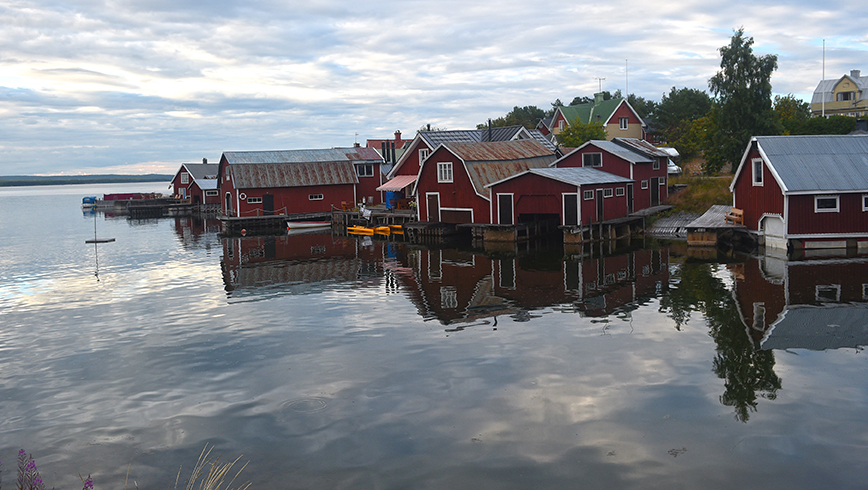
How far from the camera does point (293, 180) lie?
2601 inches

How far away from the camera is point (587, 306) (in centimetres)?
2461

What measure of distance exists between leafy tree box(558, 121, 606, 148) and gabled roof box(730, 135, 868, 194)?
34985mm

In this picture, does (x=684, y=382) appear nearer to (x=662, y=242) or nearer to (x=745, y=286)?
(x=745, y=286)

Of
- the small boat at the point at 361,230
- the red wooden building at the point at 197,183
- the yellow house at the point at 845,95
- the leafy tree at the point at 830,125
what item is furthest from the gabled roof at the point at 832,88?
the red wooden building at the point at 197,183

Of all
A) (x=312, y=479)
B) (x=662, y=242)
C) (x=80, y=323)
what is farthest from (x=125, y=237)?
(x=312, y=479)

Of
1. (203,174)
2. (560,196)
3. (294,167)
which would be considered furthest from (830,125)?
(203,174)

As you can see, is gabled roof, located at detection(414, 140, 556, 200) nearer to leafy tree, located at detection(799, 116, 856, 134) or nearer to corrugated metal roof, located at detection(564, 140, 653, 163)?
corrugated metal roof, located at detection(564, 140, 653, 163)

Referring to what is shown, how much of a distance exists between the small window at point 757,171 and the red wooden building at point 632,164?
38.4 ft

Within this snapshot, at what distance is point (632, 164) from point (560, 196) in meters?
10.1

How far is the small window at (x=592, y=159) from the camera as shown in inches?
1994

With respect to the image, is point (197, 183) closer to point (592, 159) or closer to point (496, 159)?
point (496, 159)

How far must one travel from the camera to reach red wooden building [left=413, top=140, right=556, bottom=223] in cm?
4644

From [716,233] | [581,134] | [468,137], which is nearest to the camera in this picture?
[716,233]

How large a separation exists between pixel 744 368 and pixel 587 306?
28.0 ft
